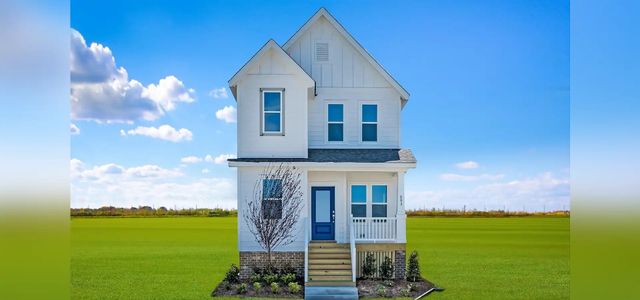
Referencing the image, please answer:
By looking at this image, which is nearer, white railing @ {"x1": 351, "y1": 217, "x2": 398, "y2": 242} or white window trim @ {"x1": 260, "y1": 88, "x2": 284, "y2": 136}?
white railing @ {"x1": 351, "y1": 217, "x2": 398, "y2": 242}

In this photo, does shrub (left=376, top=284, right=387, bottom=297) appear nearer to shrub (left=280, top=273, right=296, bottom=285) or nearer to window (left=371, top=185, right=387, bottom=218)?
shrub (left=280, top=273, right=296, bottom=285)

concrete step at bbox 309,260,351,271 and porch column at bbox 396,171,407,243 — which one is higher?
porch column at bbox 396,171,407,243

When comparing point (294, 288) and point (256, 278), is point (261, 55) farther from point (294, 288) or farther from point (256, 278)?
point (294, 288)

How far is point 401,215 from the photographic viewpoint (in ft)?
61.7

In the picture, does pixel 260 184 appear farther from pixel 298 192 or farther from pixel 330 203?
pixel 330 203

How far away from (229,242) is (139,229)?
39.3 ft

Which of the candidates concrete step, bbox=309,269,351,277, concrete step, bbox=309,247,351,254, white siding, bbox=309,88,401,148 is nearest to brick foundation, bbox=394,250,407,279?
concrete step, bbox=309,247,351,254

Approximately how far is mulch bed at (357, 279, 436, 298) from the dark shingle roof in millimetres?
3980

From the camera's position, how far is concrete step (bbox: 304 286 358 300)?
16.0m

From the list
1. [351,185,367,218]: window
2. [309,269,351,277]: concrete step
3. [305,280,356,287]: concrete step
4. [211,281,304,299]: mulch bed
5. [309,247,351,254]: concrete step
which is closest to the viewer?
[211,281,304,299]: mulch bed

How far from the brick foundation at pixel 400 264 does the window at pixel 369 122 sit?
4260mm

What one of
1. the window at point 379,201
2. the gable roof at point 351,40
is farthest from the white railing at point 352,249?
the gable roof at point 351,40

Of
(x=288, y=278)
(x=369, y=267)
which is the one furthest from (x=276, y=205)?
(x=369, y=267)

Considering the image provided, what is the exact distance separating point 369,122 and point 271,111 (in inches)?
149
